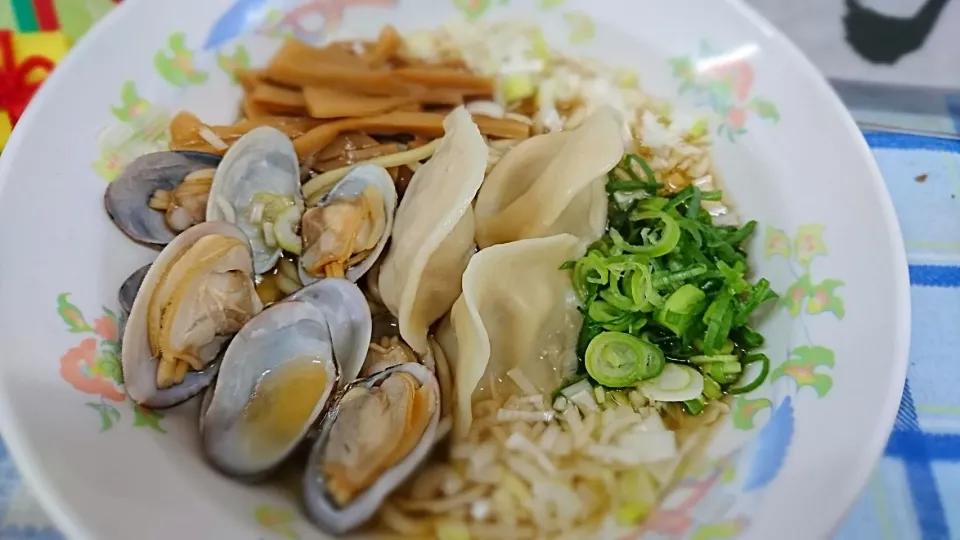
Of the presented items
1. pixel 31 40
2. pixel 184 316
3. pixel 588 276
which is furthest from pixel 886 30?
pixel 31 40

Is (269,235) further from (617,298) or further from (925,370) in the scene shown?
(925,370)

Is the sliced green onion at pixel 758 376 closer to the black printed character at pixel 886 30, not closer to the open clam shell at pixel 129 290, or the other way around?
the open clam shell at pixel 129 290

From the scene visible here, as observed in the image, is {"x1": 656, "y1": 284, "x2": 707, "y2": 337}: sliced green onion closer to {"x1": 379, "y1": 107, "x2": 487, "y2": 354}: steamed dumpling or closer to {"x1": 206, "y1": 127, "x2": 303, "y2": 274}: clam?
{"x1": 379, "y1": 107, "x2": 487, "y2": 354}: steamed dumpling

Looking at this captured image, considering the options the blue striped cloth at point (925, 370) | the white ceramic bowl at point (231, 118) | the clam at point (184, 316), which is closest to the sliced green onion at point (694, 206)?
the white ceramic bowl at point (231, 118)

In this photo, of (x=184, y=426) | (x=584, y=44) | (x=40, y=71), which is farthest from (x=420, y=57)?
(x=184, y=426)

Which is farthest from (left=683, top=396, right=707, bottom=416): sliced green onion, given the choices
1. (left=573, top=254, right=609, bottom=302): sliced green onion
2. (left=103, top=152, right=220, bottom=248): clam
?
(left=103, top=152, right=220, bottom=248): clam

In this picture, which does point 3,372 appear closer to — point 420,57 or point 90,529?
point 90,529
